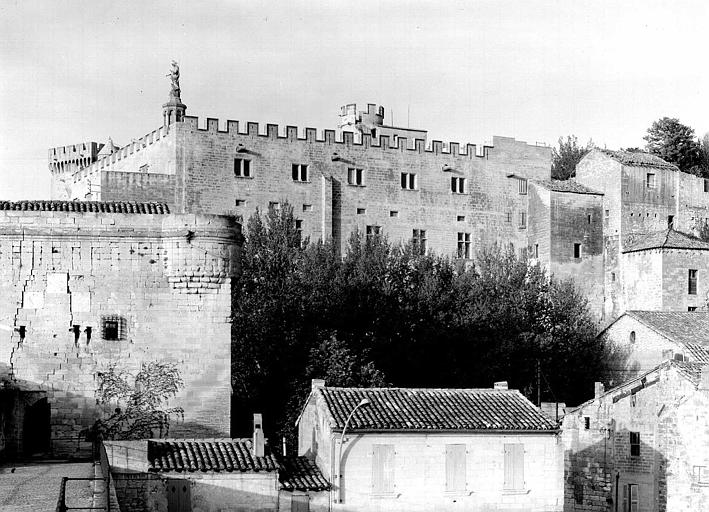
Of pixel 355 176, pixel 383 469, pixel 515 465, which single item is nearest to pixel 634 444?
pixel 515 465

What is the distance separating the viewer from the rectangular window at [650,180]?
72375 mm

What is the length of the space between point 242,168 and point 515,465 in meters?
31.6

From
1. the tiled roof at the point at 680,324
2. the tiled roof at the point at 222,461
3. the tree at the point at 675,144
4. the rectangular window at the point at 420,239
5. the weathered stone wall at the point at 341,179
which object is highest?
the tree at the point at 675,144

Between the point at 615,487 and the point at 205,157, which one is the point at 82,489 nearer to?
the point at 615,487

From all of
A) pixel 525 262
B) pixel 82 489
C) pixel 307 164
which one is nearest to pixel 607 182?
pixel 525 262

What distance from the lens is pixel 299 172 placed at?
6756 centimetres

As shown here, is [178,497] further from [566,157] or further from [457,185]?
[566,157]

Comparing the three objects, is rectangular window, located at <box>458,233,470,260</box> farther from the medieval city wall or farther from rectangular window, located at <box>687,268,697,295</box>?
rectangular window, located at <box>687,268,697,295</box>

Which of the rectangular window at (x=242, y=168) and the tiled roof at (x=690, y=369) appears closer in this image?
the tiled roof at (x=690, y=369)

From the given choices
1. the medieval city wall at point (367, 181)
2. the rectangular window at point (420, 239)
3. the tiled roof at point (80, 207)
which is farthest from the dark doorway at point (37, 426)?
the rectangular window at point (420, 239)

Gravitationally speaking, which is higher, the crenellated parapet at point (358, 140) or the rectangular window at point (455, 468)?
the crenellated parapet at point (358, 140)

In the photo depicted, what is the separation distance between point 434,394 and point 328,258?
19.8 metres

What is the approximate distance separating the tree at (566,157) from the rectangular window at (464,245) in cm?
2159

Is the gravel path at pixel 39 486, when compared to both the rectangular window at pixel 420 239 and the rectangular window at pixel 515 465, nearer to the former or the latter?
the rectangular window at pixel 515 465
